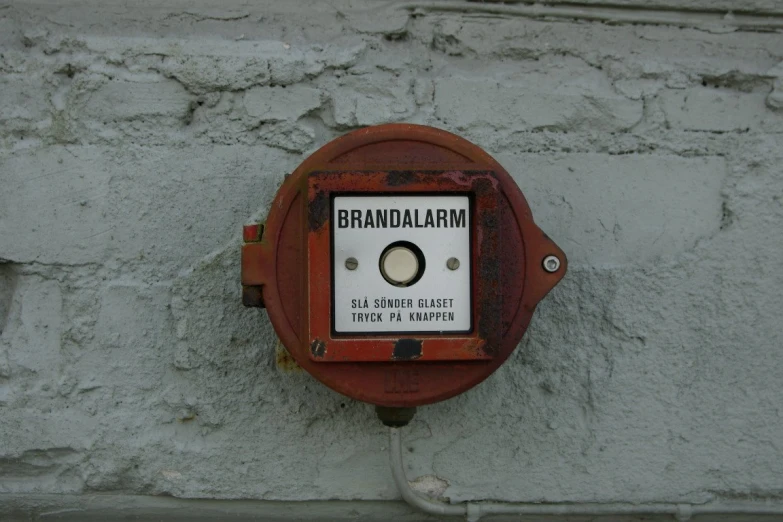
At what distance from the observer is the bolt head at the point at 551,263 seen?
37.1 inches

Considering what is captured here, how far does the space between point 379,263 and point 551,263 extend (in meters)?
0.21

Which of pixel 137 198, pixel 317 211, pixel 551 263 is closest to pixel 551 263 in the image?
pixel 551 263

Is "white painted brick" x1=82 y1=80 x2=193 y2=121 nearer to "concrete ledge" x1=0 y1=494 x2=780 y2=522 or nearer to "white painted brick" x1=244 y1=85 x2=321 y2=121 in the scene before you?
"white painted brick" x1=244 y1=85 x2=321 y2=121

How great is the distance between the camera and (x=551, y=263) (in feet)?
3.10

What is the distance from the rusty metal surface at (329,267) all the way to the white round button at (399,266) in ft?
0.21

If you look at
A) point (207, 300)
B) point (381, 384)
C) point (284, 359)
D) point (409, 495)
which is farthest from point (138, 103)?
point (409, 495)

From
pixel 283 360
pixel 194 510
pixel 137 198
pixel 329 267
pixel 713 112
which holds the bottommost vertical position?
pixel 194 510

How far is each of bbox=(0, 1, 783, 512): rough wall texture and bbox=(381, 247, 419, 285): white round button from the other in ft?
0.76

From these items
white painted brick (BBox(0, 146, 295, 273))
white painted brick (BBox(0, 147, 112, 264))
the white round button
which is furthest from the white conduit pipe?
white painted brick (BBox(0, 147, 112, 264))

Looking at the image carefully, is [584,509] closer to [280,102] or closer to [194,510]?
[194,510]

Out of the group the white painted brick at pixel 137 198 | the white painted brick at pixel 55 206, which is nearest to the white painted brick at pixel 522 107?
the white painted brick at pixel 137 198

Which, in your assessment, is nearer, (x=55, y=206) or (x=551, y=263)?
(x=551, y=263)

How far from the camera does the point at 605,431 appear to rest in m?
1.05

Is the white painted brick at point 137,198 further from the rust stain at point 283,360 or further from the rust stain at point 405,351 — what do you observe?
the rust stain at point 405,351
